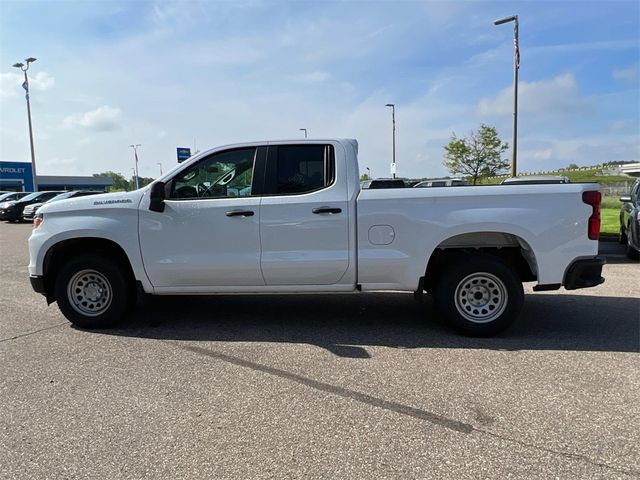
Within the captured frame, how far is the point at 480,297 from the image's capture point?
5.11 m

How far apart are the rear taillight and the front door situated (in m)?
3.27

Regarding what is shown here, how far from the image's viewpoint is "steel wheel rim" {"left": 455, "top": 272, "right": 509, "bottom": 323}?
5.02 m

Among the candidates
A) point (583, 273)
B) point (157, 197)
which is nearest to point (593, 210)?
point (583, 273)

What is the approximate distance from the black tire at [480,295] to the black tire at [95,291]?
344 centimetres

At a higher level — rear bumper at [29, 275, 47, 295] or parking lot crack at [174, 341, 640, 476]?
rear bumper at [29, 275, 47, 295]

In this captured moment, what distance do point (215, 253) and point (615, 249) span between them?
960cm

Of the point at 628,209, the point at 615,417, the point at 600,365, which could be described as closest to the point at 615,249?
the point at 628,209

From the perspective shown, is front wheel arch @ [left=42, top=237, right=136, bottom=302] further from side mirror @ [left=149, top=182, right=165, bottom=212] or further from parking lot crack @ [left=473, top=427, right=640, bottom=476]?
parking lot crack @ [left=473, top=427, right=640, bottom=476]

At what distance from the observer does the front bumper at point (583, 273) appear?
486 cm

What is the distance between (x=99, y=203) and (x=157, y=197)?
767 millimetres

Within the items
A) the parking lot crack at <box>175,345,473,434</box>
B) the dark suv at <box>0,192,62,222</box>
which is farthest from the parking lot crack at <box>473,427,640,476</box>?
the dark suv at <box>0,192,62,222</box>

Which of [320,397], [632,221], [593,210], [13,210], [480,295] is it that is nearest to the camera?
[320,397]

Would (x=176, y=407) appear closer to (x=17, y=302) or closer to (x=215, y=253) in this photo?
(x=215, y=253)

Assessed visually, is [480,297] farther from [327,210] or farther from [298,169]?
[298,169]
